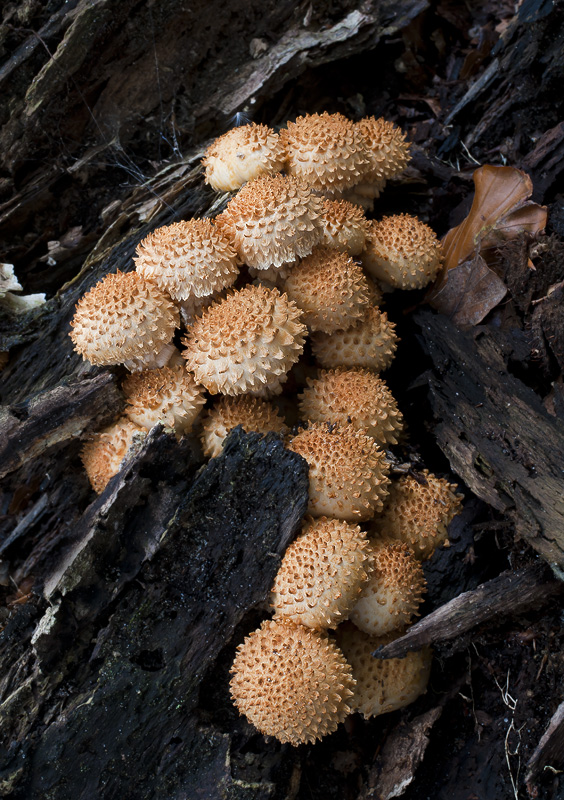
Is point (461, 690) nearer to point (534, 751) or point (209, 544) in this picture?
point (534, 751)

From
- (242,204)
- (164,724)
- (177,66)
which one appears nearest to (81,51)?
(177,66)

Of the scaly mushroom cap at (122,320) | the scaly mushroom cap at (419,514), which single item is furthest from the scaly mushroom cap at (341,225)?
the scaly mushroom cap at (419,514)

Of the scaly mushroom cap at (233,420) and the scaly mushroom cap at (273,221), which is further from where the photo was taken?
the scaly mushroom cap at (233,420)

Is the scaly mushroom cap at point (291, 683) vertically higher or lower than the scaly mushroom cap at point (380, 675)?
higher

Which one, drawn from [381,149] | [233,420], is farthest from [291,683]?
[381,149]

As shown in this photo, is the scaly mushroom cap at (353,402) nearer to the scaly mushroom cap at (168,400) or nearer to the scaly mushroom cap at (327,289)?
the scaly mushroom cap at (327,289)

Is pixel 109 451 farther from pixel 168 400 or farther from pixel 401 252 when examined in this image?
pixel 401 252
